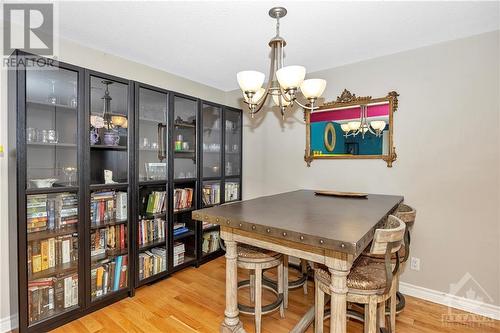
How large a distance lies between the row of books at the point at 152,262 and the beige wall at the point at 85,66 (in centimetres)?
94

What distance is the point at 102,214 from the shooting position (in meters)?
2.28

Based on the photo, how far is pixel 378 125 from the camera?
2600mm

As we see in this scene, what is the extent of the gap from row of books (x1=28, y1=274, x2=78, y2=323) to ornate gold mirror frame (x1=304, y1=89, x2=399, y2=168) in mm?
2608

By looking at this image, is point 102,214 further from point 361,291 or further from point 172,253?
point 361,291

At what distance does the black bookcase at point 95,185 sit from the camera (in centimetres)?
183

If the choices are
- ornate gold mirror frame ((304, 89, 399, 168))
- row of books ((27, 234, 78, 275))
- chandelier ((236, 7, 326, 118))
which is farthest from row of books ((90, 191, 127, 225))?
ornate gold mirror frame ((304, 89, 399, 168))

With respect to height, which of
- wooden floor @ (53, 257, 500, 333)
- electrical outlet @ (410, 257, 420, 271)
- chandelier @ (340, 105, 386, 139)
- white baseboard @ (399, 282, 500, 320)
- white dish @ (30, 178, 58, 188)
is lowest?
wooden floor @ (53, 257, 500, 333)

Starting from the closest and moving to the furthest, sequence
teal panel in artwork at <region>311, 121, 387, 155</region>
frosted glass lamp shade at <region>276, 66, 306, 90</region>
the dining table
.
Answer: the dining table, frosted glass lamp shade at <region>276, 66, 306, 90</region>, teal panel in artwork at <region>311, 121, 387, 155</region>

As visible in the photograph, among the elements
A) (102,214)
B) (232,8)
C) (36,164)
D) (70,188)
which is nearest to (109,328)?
(102,214)

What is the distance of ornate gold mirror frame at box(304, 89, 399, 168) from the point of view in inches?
99.0

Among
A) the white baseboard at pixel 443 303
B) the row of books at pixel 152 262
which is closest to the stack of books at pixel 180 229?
the row of books at pixel 152 262

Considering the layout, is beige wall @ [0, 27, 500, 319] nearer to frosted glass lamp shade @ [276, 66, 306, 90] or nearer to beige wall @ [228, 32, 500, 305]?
beige wall @ [228, 32, 500, 305]

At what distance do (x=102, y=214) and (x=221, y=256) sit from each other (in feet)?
5.53

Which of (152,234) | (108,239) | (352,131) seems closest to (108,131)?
(108,239)
